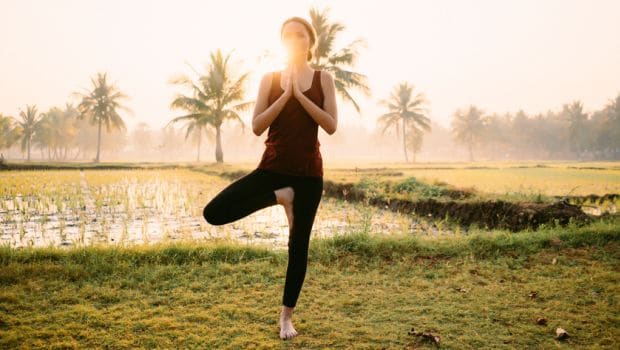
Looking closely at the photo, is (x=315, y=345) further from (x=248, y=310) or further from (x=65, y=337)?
(x=65, y=337)

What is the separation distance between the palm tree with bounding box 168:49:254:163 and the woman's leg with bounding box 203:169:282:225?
27.5 meters

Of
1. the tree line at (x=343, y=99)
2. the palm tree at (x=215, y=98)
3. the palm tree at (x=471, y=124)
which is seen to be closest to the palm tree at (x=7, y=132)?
the tree line at (x=343, y=99)

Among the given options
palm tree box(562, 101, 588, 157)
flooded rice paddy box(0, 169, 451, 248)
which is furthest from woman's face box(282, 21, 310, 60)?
palm tree box(562, 101, 588, 157)

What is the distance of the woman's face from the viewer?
268cm

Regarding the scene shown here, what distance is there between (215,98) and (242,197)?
29.0 m

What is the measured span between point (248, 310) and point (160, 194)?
1002 cm

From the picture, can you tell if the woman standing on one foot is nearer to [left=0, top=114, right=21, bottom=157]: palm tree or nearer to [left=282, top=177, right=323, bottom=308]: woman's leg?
[left=282, top=177, right=323, bottom=308]: woman's leg

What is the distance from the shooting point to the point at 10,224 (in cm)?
698

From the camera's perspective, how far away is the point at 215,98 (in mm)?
30156

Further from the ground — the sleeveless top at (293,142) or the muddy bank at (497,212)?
the sleeveless top at (293,142)

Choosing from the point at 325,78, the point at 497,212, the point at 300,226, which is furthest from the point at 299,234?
the point at 497,212

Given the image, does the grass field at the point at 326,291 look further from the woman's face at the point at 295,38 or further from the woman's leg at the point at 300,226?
the woman's face at the point at 295,38

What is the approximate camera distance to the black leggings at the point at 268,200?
2.57 m

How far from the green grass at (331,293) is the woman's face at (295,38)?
196cm
